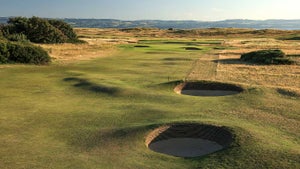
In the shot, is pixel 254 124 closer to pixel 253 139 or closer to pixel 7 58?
pixel 253 139

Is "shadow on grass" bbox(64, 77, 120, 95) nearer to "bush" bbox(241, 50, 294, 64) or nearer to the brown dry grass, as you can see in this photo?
the brown dry grass

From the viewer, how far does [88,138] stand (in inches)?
561

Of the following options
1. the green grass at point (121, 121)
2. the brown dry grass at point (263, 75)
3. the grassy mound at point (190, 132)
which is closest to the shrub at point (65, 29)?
the brown dry grass at point (263, 75)

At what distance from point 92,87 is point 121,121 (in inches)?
349

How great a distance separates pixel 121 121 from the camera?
16.6 m

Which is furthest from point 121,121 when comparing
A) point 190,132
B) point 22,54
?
point 22,54

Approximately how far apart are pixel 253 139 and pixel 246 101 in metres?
7.22

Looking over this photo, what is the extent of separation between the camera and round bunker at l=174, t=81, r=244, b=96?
78.5ft

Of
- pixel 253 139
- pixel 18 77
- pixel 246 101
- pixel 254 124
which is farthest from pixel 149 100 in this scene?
pixel 18 77

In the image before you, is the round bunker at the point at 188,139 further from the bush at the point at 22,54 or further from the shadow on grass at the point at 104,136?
the bush at the point at 22,54

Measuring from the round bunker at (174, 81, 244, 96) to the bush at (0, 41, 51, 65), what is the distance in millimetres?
17990

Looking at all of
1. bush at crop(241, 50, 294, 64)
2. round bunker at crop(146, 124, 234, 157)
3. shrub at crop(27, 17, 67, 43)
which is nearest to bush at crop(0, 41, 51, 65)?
shrub at crop(27, 17, 67, 43)

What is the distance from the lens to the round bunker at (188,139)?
13555mm

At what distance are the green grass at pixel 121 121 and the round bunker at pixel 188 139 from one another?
445 millimetres
